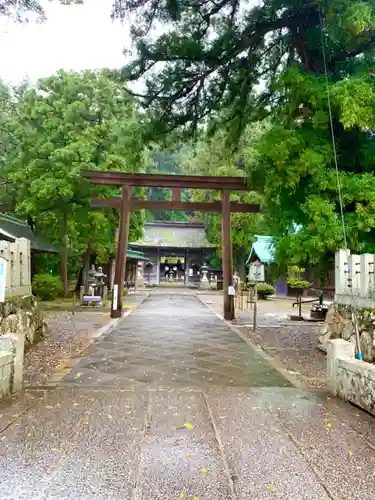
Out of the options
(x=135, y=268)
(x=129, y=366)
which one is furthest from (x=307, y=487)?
(x=135, y=268)

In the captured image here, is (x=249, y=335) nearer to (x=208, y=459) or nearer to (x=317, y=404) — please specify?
(x=317, y=404)

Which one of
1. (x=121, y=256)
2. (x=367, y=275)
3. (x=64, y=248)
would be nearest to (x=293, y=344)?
(x=367, y=275)

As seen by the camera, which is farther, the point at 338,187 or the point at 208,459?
the point at 338,187

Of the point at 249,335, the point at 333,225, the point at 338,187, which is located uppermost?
the point at 338,187

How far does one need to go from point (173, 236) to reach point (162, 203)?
23.7m

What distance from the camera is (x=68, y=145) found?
15.3m

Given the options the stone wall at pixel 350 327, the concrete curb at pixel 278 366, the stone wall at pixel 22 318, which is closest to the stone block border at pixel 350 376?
the concrete curb at pixel 278 366

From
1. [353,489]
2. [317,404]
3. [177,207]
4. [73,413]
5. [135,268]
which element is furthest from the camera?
[135,268]

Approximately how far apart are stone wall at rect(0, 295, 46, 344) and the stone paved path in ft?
5.57

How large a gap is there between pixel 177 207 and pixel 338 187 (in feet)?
22.2

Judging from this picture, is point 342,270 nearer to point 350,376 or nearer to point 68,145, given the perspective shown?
point 350,376

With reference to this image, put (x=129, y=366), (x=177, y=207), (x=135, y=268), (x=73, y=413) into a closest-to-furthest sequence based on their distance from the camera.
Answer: (x=73, y=413)
(x=129, y=366)
(x=177, y=207)
(x=135, y=268)

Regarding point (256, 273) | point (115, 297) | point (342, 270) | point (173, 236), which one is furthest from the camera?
point (173, 236)

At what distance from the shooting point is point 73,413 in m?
3.67
